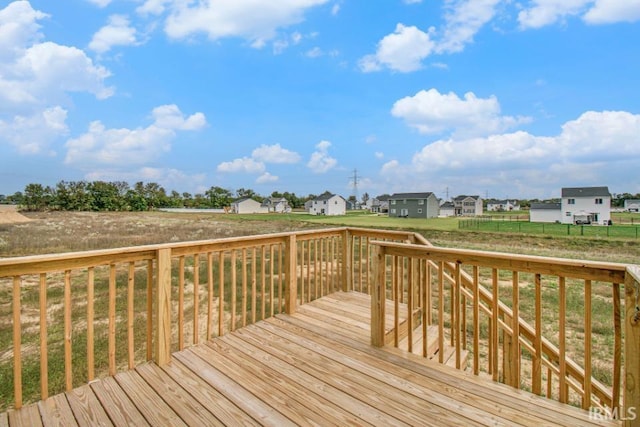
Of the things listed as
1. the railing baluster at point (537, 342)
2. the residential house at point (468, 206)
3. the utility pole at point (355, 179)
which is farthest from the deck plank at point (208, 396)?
the utility pole at point (355, 179)

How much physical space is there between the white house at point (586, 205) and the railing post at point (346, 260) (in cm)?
3828

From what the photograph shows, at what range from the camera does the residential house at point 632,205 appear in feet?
172

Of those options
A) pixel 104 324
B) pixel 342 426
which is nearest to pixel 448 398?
pixel 342 426

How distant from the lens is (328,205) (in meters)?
54.2

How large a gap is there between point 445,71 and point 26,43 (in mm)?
16649

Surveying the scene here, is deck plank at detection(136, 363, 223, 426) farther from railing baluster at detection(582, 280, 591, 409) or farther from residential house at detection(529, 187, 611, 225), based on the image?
residential house at detection(529, 187, 611, 225)

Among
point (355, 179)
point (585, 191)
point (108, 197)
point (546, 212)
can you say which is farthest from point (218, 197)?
point (585, 191)

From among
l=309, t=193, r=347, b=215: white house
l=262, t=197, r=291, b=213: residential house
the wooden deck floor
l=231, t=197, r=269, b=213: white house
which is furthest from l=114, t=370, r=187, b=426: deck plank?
l=262, t=197, r=291, b=213: residential house

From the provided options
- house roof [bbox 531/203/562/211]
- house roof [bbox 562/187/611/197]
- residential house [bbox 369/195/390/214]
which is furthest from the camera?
residential house [bbox 369/195/390/214]

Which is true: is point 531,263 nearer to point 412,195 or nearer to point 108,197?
point 412,195

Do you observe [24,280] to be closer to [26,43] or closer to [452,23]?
[26,43]

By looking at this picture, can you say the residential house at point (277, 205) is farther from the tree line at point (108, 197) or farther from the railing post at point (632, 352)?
the railing post at point (632, 352)

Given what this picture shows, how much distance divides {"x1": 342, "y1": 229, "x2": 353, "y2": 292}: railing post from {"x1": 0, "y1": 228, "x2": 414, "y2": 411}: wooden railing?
16 mm

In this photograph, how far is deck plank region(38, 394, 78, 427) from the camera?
1.77 m
